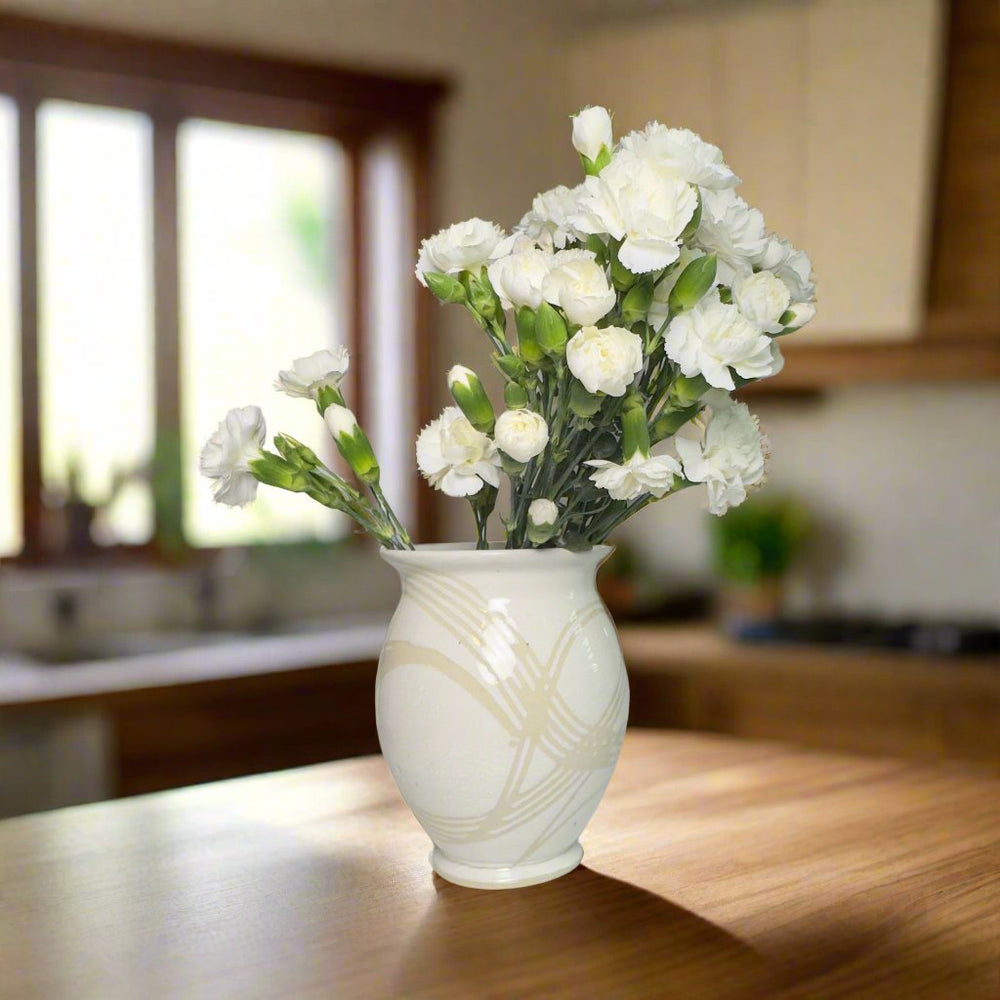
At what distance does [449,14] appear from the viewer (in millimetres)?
3617

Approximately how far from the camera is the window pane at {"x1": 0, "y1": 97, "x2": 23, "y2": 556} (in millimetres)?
3053

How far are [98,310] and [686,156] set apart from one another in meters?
2.49

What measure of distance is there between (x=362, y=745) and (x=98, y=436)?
3.34ft

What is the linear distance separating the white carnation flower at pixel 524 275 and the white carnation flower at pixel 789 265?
165mm

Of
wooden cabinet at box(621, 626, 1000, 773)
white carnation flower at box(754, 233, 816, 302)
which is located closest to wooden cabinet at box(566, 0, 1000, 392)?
wooden cabinet at box(621, 626, 1000, 773)

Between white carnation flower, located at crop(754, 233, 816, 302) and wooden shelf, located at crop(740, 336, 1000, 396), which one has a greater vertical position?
white carnation flower, located at crop(754, 233, 816, 302)

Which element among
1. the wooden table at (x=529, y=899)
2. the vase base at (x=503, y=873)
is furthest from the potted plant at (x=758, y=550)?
the vase base at (x=503, y=873)

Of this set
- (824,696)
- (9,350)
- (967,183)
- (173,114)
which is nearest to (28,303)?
(9,350)

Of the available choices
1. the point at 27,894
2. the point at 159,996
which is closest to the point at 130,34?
the point at 27,894

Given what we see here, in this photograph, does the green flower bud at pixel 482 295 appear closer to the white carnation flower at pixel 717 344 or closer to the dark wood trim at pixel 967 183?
the white carnation flower at pixel 717 344

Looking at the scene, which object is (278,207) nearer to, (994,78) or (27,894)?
(994,78)

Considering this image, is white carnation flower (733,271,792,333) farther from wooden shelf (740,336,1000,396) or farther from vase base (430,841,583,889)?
wooden shelf (740,336,1000,396)

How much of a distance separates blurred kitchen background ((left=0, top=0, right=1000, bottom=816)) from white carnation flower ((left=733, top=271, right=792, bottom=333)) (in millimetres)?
1776

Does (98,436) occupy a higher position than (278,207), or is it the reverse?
(278,207)
